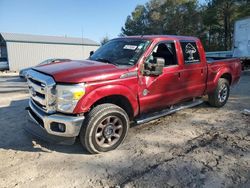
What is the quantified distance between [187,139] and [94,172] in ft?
6.52

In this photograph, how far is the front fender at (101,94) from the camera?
386 centimetres

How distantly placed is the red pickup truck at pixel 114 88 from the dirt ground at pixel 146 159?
1.17ft

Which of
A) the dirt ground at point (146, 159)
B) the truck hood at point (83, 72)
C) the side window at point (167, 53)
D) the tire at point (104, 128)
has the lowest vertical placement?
the dirt ground at point (146, 159)

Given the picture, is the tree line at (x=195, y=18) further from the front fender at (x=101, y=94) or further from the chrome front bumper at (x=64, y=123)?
the chrome front bumper at (x=64, y=123)

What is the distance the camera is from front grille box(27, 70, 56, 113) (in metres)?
3.86

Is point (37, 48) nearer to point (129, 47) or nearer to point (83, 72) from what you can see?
point (129, 47)

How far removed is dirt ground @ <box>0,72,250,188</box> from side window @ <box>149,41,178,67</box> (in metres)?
1.37

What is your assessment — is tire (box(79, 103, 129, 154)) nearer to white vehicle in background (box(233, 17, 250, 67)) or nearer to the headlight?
the headlight

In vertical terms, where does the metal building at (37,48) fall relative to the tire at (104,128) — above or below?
above

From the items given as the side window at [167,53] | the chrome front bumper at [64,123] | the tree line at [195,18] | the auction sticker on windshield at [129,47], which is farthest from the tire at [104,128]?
the tree line at [195,18]

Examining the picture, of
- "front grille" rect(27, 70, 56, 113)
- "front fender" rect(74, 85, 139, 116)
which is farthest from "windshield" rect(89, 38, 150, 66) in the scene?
"front grille" rect(27, 70, 56, 113)

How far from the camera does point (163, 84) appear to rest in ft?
16.6

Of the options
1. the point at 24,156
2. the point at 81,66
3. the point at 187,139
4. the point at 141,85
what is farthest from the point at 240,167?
the point at 24,156

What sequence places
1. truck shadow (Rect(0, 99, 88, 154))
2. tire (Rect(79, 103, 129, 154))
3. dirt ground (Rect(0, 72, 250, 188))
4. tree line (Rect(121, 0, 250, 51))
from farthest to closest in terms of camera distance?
tree line (Rect(121, 0, 250, 51)) < truck shadow (Rect(0, 99, 88, 154)) < tire (Rect(79, 103, 129, 154)) < dirt ground (Rect(0, 72, 250, 188))
